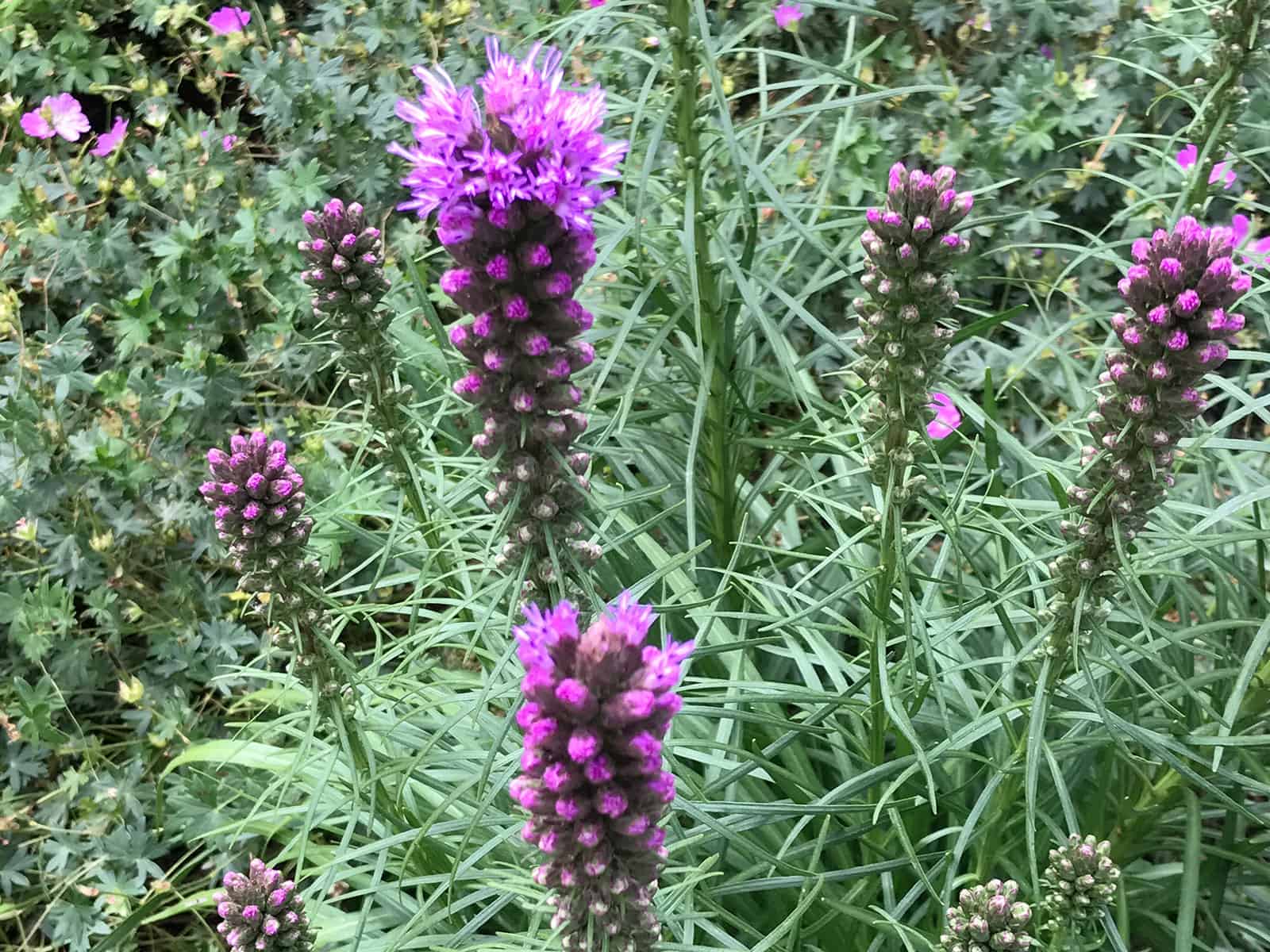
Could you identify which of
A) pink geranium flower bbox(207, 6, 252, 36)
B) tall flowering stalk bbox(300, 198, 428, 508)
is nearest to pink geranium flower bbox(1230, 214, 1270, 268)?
tall flowering stalk bbox(300, 198, 428, 508)

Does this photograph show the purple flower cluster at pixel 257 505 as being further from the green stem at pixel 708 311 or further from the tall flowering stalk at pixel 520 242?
the green stem at pixel 708 311

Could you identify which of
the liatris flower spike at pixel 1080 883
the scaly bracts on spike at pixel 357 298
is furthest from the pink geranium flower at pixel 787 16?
the liatris flower spike at pixel 1080 883

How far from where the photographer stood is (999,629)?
9.37 feet

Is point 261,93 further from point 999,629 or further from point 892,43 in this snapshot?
point 999,629

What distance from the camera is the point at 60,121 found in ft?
13.5

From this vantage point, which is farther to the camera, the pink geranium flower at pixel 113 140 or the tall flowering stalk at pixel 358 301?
the pink geranium flower at pixel 113 140

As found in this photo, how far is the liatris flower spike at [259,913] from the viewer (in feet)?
5.49

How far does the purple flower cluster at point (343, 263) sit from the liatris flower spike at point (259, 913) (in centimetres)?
101

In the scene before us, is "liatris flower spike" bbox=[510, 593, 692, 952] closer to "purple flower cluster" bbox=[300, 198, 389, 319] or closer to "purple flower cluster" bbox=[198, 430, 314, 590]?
"purple flower cluster" bbox=[198, 430, 314, 590]

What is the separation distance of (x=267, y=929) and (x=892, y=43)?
12.9 ft

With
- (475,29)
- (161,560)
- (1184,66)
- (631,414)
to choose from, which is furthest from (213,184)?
(1184,66)

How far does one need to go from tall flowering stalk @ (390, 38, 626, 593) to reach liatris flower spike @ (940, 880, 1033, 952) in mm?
879

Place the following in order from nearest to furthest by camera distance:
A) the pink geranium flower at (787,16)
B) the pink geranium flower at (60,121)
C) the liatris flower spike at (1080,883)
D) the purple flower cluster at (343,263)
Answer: the liatris flower spike at (1080,883) < the purple flower cluster at (343,263) < the pink geranium flower at (787,16) < the pink geranium flower at (60,121)

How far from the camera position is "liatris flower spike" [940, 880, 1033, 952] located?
167 centimetres
